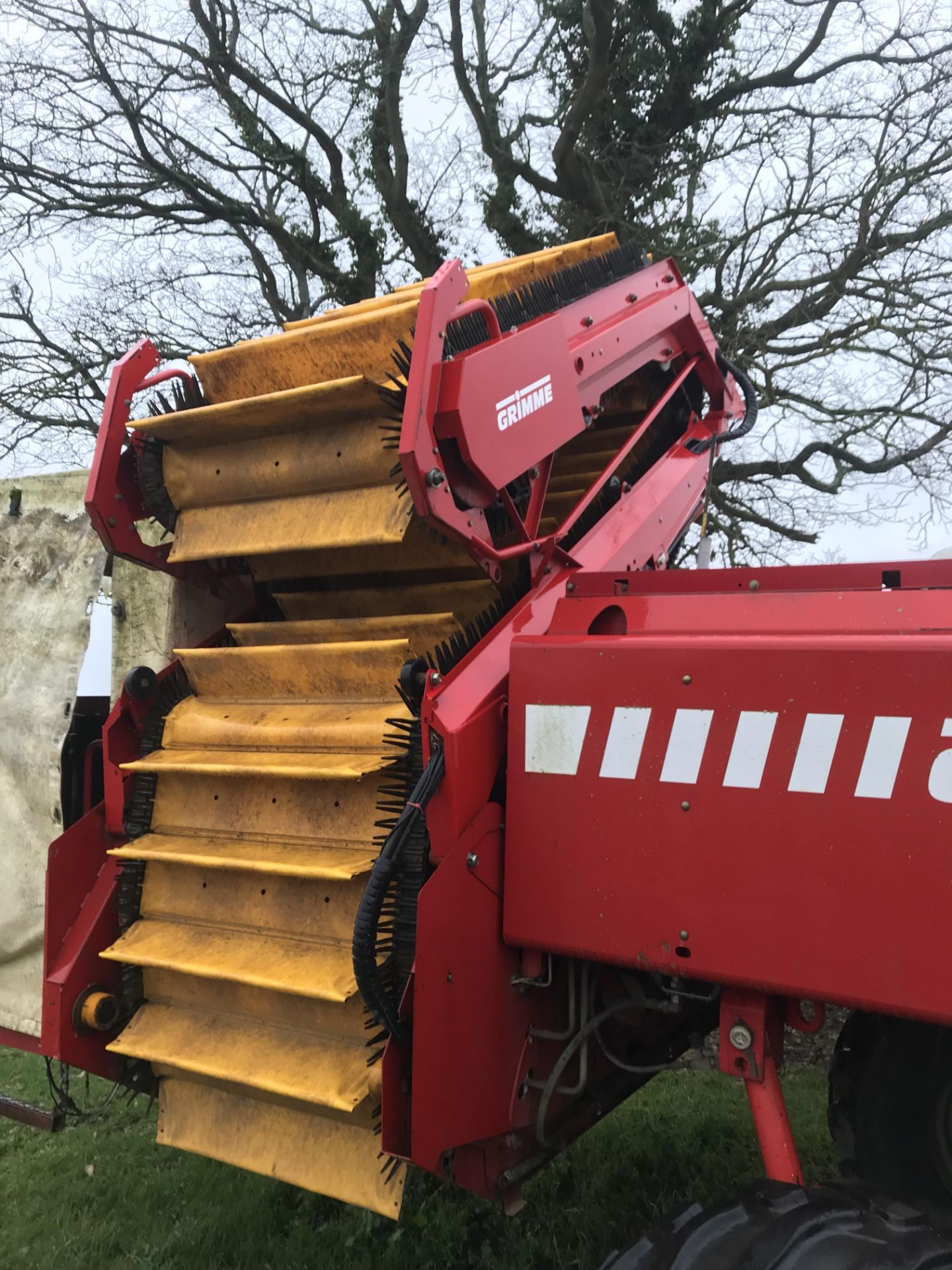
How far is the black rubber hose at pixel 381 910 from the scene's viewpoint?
188 cm

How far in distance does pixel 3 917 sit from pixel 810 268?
5882 mm

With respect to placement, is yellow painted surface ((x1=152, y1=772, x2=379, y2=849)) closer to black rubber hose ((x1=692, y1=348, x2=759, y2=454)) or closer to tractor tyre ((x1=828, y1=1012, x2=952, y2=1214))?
tractor tyre ((x1=828, y1=1012, x2=952, y2=1214))

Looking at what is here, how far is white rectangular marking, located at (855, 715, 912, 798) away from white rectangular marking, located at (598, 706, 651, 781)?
0.40 meters

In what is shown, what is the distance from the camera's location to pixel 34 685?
Answer: 10.1 ft

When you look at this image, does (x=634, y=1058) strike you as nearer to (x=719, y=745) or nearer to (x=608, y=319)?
(x=719, y=745)

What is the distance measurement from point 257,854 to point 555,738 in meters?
0.83

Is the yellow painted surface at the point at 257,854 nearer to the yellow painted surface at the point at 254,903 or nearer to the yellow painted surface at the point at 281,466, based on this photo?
the yellow painted surface at the point at 254,903

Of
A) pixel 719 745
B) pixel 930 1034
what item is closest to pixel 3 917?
pixel 719 745

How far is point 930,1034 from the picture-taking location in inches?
81.0

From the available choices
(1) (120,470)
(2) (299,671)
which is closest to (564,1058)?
(2) (299,671)

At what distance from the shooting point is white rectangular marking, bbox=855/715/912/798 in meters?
1.60

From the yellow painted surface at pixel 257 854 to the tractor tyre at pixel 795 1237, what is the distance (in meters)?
0.93

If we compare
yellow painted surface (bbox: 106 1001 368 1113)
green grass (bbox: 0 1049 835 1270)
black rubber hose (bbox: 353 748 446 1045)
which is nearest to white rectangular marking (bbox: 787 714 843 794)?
black rubber hose (bbox: 353 748 446 1045)

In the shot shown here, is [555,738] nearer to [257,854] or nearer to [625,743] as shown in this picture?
[625,743]
